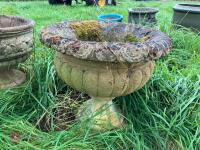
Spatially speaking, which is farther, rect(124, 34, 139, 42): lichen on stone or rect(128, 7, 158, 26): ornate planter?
rect(128, 7, 158, 26): ornate planter

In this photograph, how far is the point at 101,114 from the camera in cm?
267

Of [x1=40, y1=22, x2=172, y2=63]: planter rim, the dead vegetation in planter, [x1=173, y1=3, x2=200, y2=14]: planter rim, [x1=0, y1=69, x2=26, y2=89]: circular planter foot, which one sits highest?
[x1=40, y1=22, x2=172, y2=63]: planter rim

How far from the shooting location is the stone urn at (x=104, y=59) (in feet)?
7.23

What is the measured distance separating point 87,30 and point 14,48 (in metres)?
0.63

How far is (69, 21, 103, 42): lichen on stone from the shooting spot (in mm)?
2830

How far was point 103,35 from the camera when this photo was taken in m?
2.93

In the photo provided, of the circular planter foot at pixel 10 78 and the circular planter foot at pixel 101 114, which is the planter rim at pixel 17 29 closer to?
the circular planter foot at pixel 10 78

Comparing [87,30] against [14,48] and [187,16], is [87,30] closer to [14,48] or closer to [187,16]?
Answer: [14,48]

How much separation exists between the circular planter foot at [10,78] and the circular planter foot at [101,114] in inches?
28.9

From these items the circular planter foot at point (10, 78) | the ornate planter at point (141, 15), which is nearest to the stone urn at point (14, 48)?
the circular planter foot at point (10, 78)

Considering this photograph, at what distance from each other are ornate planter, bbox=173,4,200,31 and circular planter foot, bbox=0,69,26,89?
2.42m

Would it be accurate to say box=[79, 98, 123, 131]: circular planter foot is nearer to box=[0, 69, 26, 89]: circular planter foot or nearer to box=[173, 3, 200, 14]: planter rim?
box=[0, 69, 26, 89]: circular planter foot

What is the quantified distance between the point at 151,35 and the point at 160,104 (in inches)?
21.0

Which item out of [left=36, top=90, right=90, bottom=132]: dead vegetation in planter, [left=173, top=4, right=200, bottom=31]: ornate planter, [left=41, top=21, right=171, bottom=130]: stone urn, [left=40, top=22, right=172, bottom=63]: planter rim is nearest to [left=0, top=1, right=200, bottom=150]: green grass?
[left=36, top=90, right=90, bottom=132]: dead vegetation in planter
